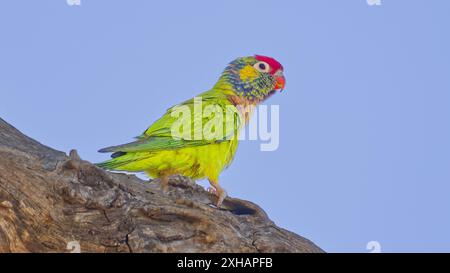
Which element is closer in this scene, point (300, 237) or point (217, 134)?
point (300, 237)

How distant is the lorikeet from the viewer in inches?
397

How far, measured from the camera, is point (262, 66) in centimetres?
1343

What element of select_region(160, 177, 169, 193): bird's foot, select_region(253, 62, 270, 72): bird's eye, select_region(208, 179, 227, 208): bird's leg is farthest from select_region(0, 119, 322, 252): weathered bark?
select_region(253, 62, 270, 72): bird's eye

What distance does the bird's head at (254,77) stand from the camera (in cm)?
1294

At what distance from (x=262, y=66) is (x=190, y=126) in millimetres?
3120

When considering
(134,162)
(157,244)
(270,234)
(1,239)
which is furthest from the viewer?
(134,162)

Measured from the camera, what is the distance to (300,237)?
871cm

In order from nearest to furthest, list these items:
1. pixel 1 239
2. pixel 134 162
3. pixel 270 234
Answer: pixel 1 239 < pixel 270 234 < pixel 134 162

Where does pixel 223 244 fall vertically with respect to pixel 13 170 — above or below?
below

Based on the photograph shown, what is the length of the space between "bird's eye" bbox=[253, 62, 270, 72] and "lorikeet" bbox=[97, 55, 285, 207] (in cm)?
114

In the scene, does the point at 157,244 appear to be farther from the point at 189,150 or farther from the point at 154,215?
the point at 189,150

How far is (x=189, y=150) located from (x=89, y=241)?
3254 mm
